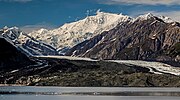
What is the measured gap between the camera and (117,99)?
13200 centimetres

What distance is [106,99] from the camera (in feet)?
430

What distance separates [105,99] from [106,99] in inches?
10.9

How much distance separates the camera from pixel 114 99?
133000 millimetres

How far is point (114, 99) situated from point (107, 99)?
278 centimetres

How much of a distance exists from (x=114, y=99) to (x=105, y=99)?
321cm

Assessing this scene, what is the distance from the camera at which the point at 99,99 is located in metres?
130

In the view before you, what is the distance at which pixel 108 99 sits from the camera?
13138 cm

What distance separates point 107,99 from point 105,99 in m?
0.56

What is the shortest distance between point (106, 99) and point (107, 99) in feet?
0.91

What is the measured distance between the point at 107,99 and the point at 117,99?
9.73ft

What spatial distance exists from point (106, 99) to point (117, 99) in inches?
127
